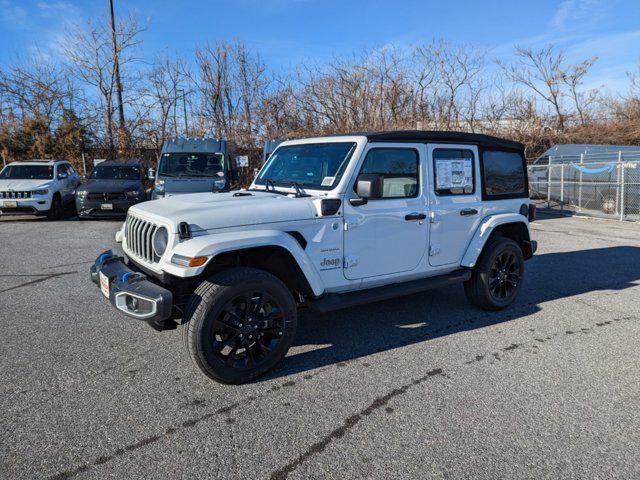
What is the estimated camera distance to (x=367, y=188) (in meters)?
3.67

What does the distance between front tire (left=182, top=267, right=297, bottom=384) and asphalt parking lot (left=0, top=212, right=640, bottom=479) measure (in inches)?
6.8

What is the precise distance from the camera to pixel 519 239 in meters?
5.31

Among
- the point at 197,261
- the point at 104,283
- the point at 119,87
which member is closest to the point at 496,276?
the point at 197,261

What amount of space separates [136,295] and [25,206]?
11375 millimetres

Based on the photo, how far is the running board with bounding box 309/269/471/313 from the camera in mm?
3678

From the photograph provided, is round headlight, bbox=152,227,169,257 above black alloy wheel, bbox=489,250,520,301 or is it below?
above

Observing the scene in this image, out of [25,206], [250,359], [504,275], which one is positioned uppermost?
[25,206]

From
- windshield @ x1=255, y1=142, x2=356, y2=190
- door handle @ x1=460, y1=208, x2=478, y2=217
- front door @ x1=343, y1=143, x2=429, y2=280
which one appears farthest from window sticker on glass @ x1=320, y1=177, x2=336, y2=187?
door handle @ x1=460, y1=208, x2=478, y2=217

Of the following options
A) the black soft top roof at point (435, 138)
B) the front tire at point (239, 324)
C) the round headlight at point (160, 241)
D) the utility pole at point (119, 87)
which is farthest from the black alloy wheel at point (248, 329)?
the utility pole at point (119, 87)

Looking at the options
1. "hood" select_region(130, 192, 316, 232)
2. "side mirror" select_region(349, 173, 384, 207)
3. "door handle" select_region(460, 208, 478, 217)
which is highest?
"side mirror" select_region(349, 173, 384, 207)

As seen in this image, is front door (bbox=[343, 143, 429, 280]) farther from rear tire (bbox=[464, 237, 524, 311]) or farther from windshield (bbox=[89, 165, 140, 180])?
windshield (bbox=[89, 165, 140, 180])

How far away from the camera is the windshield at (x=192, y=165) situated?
12031mm

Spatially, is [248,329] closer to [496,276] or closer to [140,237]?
[140,237]

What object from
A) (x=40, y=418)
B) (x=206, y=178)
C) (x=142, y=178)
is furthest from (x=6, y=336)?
(x=142, y=178)
